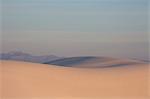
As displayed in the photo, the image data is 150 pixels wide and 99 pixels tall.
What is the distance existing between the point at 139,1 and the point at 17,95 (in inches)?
42.3

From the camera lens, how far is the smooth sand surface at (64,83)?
2.65m

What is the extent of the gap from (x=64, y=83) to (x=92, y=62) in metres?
0.24

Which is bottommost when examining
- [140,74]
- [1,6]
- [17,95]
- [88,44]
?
[17,95]

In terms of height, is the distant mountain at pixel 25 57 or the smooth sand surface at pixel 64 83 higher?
the distant mountain at pixel 25 57

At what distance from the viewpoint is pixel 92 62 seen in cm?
267

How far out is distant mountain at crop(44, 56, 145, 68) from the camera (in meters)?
2.66

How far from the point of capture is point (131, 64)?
2.69 m

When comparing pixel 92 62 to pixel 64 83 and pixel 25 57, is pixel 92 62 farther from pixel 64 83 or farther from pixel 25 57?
pixel 25 57

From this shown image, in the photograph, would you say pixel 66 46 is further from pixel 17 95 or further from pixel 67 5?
pixel 17 95

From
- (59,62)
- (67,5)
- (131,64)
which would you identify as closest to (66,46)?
(59,62)

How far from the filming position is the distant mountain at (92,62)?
105 inches

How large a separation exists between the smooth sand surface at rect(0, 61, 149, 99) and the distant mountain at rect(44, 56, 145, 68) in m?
0.03

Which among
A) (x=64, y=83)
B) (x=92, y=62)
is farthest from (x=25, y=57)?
(x=92, y=62)

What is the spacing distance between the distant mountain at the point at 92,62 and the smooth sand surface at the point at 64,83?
0.10 feet
